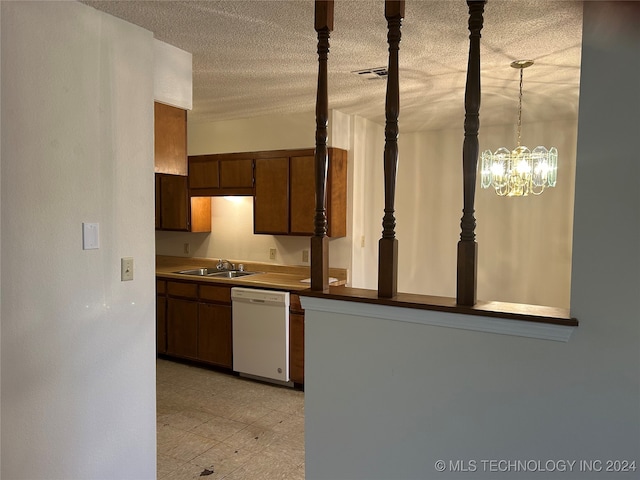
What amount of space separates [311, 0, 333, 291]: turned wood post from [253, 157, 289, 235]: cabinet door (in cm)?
252

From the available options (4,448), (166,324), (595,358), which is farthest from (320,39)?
(166,324)

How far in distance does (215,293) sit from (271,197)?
98 centimetres

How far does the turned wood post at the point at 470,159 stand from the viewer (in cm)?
133

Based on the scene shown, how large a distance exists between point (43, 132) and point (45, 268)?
536mm

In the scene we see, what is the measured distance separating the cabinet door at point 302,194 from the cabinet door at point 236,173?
457 mm

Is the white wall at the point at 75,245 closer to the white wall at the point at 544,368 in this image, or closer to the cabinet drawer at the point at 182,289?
the white wall at the point at 544,368

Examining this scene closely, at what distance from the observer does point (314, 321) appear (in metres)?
1.61

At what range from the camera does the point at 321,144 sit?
1545mm

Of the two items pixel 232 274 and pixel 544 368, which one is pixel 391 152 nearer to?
pixel 544 368

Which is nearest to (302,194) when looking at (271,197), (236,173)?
(271,197)

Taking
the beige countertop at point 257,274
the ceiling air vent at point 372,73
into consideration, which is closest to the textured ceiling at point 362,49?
the ceiling air vent at point 372,73

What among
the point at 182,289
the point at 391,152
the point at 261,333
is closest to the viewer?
the point at 391,152

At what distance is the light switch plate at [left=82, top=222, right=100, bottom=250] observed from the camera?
1.98 metres

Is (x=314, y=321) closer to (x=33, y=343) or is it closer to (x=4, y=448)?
(x=33, y=343)
